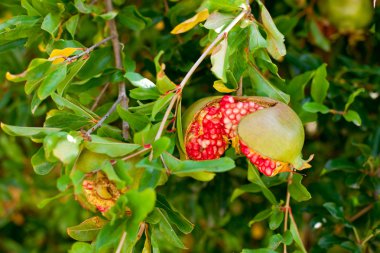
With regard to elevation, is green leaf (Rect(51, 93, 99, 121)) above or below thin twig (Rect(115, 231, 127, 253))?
above

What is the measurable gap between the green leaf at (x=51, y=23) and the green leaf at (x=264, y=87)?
370 mm

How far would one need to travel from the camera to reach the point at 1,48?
3.73 feet

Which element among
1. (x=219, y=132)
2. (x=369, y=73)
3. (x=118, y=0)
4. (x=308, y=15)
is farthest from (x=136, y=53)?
(x=219, y=132)

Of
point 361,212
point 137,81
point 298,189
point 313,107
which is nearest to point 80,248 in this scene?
point 137,81

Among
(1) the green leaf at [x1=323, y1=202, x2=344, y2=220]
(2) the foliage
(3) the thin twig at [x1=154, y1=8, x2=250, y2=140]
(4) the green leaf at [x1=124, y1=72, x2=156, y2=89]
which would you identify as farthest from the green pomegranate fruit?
(4) the green leaf at [x1=124, y1=72, x2=156, y2=89]

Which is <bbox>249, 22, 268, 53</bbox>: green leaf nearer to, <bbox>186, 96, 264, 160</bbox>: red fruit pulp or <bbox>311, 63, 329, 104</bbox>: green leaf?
<bbox>186, 96, 264, 160</bbox>: red fruit pulp

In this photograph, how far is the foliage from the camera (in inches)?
33.5

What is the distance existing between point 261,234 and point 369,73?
97 cm

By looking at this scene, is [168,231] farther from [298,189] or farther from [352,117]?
[352,117]

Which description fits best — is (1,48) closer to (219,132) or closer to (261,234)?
(219,132)

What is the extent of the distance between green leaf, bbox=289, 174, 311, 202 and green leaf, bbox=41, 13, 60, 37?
1.69ft

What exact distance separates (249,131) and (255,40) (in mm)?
161

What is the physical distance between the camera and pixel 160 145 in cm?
82

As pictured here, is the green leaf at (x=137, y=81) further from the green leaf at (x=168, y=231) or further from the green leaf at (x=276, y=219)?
the green leaf at (x=276, y=219)
